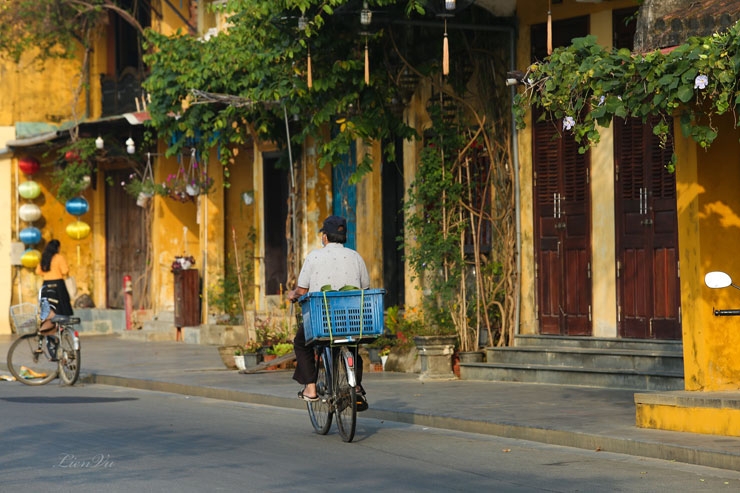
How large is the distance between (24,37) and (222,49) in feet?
33.2

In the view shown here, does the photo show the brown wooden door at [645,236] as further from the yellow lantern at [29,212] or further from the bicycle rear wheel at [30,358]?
the yellow lantern at [29,212]

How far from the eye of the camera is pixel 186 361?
21.5 metres

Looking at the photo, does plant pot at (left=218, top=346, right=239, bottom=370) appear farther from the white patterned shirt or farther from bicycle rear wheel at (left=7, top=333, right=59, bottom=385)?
the white patterned shirt

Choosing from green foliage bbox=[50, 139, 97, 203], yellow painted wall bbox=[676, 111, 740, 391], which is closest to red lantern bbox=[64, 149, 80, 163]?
green foliage bbox=[50, 139, 97, 203]

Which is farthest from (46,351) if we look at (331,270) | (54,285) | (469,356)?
(331,270)

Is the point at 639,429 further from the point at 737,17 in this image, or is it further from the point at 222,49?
the point at 222,49

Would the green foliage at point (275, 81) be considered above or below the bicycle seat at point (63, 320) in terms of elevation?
above

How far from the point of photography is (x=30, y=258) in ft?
99.5

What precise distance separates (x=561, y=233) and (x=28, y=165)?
16.5 meters

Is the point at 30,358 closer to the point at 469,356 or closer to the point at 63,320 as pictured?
the point at 63,320

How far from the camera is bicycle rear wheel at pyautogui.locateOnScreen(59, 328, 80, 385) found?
1831cm

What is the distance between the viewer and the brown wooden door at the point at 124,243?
29.1 meters

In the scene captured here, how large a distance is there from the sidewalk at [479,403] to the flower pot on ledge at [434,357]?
26cm

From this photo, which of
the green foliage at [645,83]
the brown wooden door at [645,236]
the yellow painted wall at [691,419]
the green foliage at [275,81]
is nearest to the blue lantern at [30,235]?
the green foliage at [275,81]
